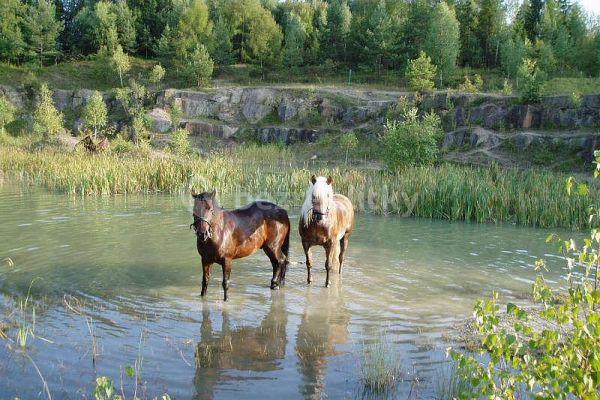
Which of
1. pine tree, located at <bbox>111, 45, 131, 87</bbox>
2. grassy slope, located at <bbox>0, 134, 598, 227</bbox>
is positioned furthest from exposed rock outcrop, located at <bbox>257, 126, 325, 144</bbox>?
grassy slope, located at <bbox>0, 134, 598, 227</bbox>

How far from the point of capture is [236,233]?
7.86 metres

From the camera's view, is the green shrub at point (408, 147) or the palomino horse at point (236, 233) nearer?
the palomino horse at point (236, 233)

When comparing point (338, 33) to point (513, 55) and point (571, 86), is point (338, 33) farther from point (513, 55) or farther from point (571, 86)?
point (571, 86)

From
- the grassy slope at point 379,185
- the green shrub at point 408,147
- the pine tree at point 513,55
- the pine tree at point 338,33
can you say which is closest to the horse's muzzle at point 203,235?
the grassy slope at point 379,185

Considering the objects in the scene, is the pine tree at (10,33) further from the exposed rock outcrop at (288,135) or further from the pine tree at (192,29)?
the exposed rock outcrop at (288,135)

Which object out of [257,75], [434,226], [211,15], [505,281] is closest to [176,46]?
[257,75]

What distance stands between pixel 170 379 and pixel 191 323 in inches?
63.4

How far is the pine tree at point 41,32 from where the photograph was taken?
58906 mm

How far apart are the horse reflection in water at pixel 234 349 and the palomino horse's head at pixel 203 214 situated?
3.77ft

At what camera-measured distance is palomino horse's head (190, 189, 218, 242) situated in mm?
7012

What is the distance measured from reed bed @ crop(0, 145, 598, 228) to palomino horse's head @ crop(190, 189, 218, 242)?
833cm

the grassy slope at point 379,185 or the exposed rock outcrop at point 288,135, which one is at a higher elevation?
the exposed rock outcrop at point 288,135

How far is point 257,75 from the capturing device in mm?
57094

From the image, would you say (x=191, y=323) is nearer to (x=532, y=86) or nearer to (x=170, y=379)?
(x=170, y=379)
